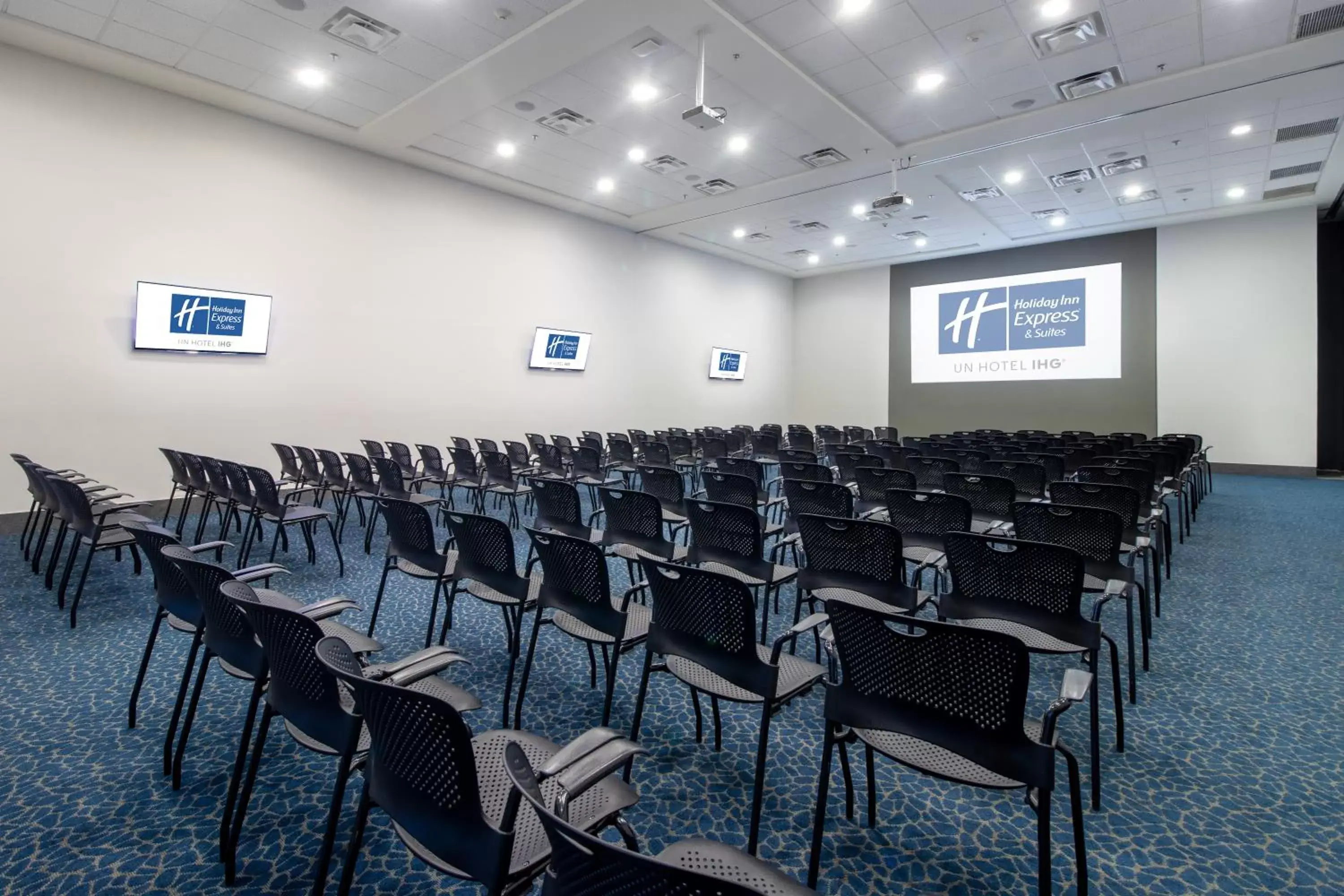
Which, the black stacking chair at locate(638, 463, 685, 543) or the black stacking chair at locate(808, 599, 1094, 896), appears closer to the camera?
the black stacking chair at locate(808, 599, 1094, 896)

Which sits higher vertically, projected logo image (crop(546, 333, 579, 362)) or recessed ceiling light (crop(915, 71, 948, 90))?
recessed ceiling light (crop(915, 71, 948, 90))

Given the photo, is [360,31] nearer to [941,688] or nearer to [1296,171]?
[941,688]

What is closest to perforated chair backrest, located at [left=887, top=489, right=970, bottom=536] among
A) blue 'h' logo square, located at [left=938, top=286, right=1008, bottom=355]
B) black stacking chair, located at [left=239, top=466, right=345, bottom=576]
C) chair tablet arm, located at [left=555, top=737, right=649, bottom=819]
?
chair tablet arm, located at [left=555, top=737, right=649, bottom=819]

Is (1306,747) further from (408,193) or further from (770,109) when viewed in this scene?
(408,193)

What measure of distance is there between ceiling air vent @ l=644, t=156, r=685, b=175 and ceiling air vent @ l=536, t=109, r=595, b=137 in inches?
52.8

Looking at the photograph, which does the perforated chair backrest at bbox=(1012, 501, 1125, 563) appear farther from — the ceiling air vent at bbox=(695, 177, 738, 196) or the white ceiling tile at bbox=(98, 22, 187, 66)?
the white ceiling tile at bbox=(98, 22, 187, 66)

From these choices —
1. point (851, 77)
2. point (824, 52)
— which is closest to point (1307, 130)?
point (851, 77)

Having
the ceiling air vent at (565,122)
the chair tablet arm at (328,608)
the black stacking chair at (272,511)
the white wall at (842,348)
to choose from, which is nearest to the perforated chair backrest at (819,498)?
the chair tablet arm at (328,608)

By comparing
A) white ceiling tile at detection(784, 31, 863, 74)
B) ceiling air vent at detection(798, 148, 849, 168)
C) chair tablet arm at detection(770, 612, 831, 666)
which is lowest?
chair tablet arm at detection(770, 612, 831, 666)

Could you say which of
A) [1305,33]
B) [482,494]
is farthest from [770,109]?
[482,494]

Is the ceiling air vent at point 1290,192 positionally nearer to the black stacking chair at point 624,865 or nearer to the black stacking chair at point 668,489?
the black stacking chair at point 668,489

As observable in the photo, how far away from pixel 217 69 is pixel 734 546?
743cm

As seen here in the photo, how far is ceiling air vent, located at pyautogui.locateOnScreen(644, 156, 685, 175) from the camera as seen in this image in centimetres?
888

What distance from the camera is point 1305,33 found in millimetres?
5805
